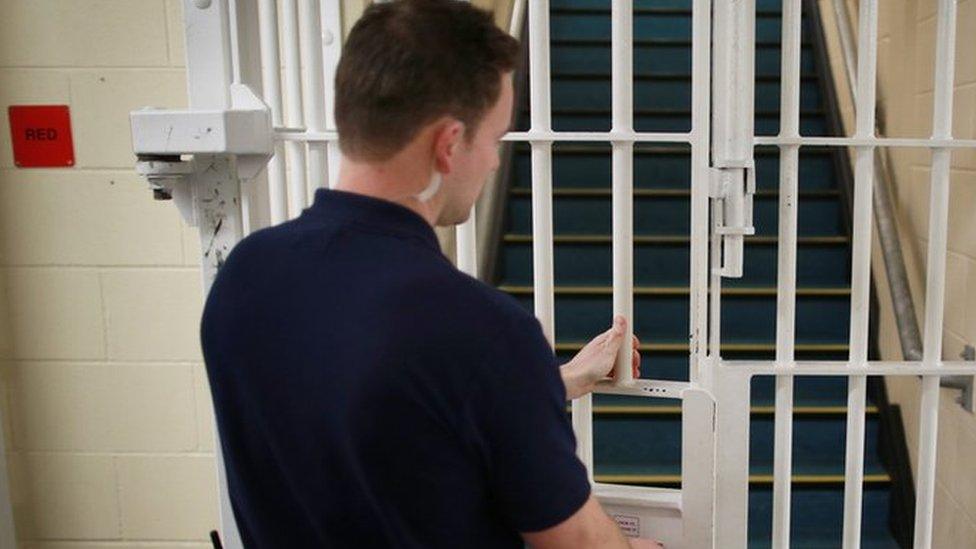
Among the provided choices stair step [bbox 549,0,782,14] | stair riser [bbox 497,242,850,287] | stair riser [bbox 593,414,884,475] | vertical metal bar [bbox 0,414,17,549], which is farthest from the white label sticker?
stair step [bbox 549,0,782,14]

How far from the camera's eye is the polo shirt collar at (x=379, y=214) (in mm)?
851

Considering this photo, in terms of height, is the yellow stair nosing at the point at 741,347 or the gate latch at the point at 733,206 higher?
the gate latch at the point at 733,206

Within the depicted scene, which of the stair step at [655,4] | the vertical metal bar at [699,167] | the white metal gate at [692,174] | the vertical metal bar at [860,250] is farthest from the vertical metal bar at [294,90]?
the stair step at [655,4]

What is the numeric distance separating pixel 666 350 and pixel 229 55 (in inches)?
71.3

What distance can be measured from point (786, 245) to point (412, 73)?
2.86 ft

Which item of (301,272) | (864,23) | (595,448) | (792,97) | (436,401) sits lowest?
(595,448)

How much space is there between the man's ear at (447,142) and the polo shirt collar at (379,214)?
0.06 meters

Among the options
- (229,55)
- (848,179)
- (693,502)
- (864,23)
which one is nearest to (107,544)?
(229,55)

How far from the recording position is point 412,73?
32.8 inches

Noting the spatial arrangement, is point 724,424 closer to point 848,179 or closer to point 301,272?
point 301,272

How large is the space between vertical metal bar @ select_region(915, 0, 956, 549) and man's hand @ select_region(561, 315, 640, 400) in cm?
60

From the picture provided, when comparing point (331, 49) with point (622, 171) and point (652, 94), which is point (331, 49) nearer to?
point (622, 171)

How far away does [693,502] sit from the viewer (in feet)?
4.45

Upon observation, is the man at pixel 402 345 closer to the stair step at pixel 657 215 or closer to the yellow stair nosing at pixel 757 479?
the yellow stair nosing at pixel 757 479
